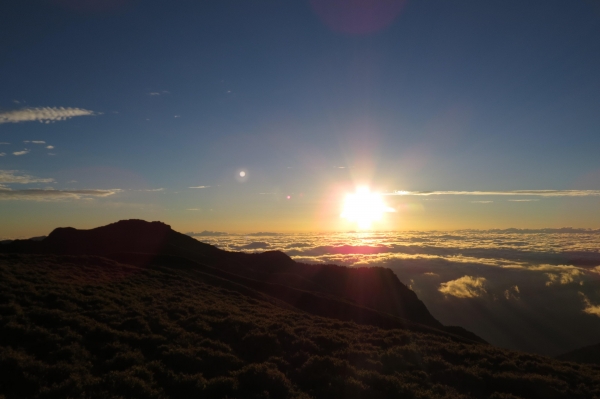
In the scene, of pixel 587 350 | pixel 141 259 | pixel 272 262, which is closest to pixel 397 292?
pixel 272 262

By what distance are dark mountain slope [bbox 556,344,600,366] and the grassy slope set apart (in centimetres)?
4173

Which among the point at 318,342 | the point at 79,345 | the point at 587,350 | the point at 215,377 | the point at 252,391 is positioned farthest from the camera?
the point at 587,350

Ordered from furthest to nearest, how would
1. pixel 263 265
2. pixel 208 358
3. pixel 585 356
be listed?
1. pixel 263 265
2. pixel 585 356
3. pixel 208 358

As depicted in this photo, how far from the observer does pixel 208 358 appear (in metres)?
13.7

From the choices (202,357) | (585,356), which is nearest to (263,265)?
(585,356)

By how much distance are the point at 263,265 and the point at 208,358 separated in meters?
71.5

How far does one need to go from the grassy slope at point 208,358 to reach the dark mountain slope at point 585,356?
41729 mm

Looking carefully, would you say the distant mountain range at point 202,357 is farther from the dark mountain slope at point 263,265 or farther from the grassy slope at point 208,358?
the dark mountain slope at point 263,265

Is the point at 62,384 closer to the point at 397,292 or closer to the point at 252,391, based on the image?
the point at 252,391

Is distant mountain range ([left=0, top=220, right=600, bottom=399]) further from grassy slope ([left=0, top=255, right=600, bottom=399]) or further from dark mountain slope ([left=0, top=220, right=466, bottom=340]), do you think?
dark mountain slope ([left=0, top=220, right=466, bottom=340])

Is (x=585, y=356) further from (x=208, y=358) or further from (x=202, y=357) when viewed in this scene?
(x=202, y=357)

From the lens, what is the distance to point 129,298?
73.5 feet

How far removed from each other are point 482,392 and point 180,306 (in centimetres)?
1639

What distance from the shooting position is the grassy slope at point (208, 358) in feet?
35.5
